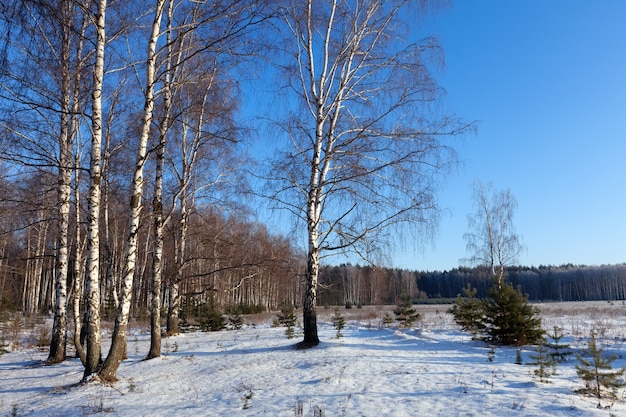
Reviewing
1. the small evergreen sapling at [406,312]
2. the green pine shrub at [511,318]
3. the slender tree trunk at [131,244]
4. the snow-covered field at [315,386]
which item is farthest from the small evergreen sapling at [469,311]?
the slender tree trunk at [131,244]

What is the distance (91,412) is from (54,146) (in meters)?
8.14

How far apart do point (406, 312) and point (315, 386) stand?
11666 millimetres

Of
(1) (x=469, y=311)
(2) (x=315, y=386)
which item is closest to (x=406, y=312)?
(1) (x=469, y=311)

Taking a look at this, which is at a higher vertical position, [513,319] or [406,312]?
[513,319]

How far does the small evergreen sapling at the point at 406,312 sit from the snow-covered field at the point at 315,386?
253 inches

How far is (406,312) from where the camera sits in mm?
17406

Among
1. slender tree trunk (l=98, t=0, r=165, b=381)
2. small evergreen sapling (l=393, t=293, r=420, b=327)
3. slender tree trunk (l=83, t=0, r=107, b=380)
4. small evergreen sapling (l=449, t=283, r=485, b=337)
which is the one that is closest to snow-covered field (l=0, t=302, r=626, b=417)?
slender tree trunk (l=98, t=0, r=165, b=381)

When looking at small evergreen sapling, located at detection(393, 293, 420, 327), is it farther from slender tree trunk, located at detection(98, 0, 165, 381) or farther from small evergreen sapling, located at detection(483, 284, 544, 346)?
slender tree trunk, located at detection(98, 0, 165, 381)

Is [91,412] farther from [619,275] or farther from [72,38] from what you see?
[619,275]

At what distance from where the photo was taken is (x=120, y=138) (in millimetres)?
13008

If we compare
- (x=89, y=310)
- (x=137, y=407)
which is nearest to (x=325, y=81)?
(x=89, y=310)

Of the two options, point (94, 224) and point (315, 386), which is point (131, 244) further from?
point (315, 386)

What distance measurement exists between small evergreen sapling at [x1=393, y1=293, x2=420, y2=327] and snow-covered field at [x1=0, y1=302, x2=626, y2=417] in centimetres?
643

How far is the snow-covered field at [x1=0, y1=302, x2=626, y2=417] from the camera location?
5422 mm
